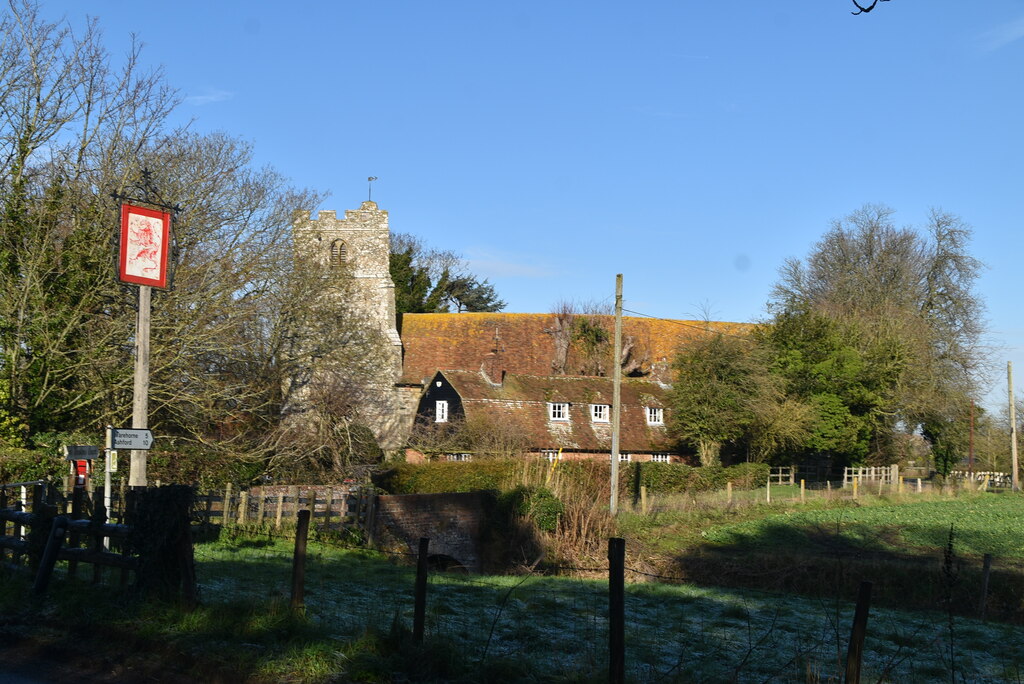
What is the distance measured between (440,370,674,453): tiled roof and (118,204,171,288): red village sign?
28012 millimetres

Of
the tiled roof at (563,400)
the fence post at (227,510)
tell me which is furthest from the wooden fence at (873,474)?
the fence post at (227,510)

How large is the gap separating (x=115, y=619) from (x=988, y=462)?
222 feet

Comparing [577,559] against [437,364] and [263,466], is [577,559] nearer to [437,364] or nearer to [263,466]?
[263,466]

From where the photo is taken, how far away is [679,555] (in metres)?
26.0

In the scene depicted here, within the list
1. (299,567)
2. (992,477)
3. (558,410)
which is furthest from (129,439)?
(992,477)

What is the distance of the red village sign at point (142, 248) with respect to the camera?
14922 millimetres

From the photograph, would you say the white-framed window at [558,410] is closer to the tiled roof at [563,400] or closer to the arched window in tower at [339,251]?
the tiled roof at [563,400]

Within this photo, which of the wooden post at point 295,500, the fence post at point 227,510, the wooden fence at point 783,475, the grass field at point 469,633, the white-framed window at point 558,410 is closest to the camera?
the grass field at point 469,633

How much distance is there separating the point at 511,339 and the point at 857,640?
50.1 m

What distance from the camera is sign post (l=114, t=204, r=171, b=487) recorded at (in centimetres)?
1498

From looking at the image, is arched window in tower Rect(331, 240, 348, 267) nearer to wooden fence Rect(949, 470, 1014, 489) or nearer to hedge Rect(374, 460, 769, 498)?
hedge Rect(374, 460, 769, 498)

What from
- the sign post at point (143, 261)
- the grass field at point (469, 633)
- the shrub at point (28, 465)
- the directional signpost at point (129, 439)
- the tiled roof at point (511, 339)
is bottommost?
the grass field at point (469, 633)

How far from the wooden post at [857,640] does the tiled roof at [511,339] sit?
46.8 metres

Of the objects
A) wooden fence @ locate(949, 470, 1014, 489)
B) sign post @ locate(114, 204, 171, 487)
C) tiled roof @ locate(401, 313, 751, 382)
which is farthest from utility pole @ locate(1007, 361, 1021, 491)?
sign post @ locate(114, 204, 171, 487)
